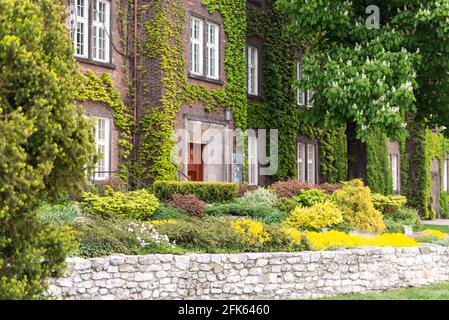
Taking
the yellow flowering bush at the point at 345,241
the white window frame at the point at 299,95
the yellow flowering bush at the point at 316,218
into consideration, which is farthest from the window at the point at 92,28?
the white window frame at the point at 299,95

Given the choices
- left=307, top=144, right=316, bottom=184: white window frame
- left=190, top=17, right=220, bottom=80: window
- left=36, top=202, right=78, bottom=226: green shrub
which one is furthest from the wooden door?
left=36, top=202, right=78, bottom=226: green shrub

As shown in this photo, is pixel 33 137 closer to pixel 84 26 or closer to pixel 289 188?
pixel 84 26

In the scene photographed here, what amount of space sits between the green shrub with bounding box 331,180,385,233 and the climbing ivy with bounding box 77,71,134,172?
6.50 metres

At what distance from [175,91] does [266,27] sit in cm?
709

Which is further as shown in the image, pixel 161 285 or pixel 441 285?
pixel 441 285

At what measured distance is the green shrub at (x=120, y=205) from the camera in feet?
57.8

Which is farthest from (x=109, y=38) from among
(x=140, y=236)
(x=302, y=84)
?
(x=140, y=236)

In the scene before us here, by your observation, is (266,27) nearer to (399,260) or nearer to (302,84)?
(302,84)

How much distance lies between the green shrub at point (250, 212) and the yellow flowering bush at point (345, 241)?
293 cm

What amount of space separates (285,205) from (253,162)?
24.5ft

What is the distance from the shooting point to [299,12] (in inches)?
993

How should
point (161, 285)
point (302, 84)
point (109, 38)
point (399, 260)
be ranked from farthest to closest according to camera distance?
point (302, 84) < point (109, 38) < point (399, 260) < point (161, 285)

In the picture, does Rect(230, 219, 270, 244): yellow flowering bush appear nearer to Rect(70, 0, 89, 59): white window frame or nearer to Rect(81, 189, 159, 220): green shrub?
Rect(81, 189, 159, 220): green shrub

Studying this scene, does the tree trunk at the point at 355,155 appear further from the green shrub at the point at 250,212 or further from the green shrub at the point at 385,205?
the green shrub at the point at 250,212
